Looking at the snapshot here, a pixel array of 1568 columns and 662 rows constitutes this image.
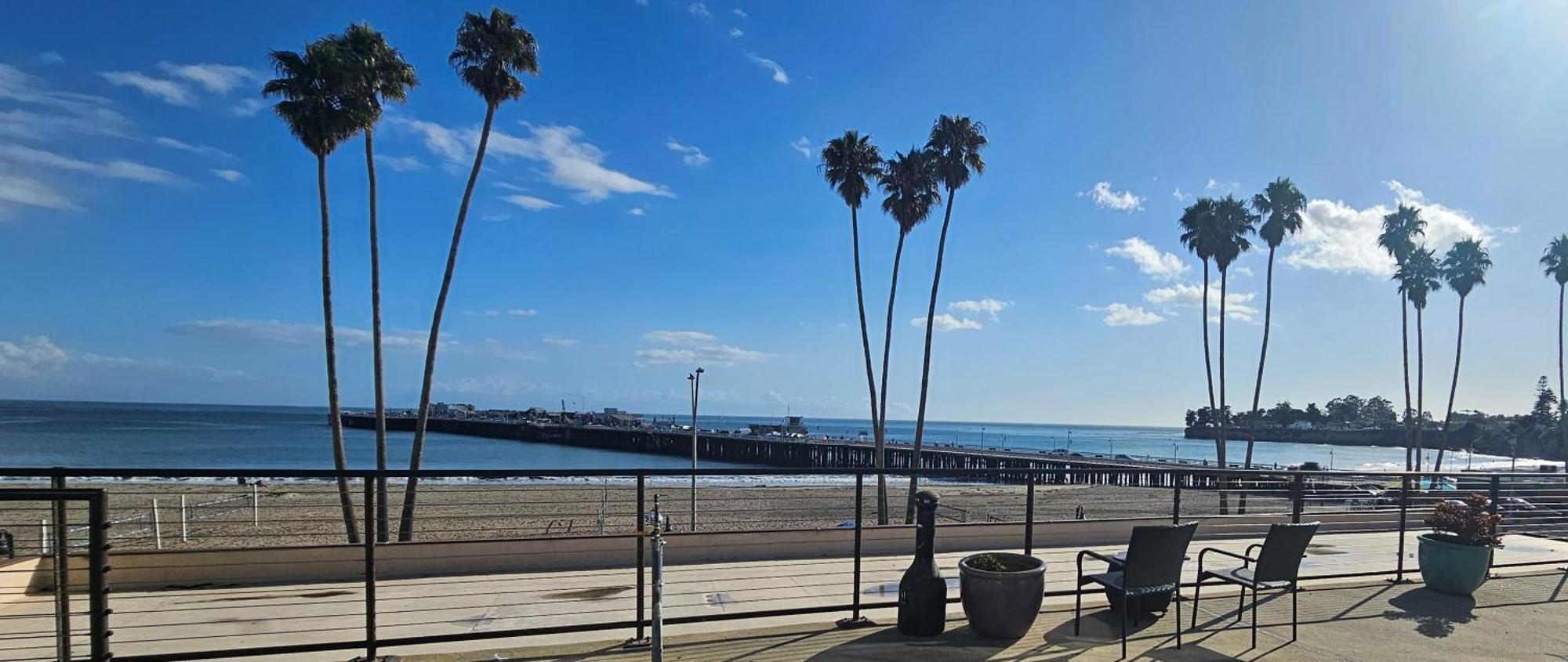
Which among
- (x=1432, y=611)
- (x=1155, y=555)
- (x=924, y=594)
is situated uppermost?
(x=1155, y=555)

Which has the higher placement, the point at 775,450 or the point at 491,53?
the point at 491,53

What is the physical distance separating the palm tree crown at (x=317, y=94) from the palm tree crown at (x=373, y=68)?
210 millimetres

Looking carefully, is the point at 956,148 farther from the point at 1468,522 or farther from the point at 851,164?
the point at 1468,522

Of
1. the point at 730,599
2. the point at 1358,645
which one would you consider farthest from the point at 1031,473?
the point at 730,599

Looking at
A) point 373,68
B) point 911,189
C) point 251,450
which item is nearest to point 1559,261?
A: point 911,189

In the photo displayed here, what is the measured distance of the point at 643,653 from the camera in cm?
455

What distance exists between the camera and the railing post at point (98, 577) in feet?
11.4

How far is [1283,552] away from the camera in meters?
5.10

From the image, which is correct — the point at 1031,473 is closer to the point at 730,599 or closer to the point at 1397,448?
the point at 730,599

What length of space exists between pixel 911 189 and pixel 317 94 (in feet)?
60.6

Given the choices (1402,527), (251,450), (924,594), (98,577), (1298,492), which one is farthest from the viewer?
(251,450)

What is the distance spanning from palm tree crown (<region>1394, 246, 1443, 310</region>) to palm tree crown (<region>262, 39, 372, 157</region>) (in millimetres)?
48117

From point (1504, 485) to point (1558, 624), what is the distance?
2.80 m

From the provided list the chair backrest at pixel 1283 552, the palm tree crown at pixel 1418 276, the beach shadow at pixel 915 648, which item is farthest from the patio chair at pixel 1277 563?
the palm tree crown at pixel 1418 276
